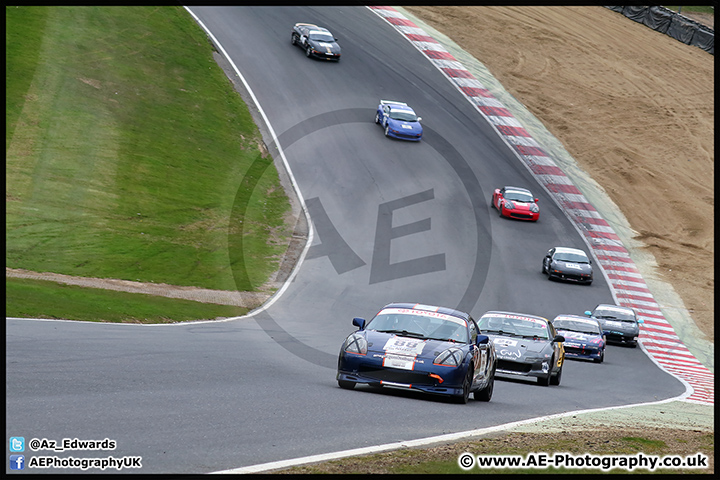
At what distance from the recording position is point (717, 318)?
3388 cm

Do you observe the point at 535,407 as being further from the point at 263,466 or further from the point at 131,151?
the point at 131,151

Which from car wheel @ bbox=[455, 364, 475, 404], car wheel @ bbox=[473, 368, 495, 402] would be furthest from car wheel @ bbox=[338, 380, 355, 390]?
car wheel @ bbox=[473, 368, 495, 402]

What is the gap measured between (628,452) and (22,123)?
3368 cm

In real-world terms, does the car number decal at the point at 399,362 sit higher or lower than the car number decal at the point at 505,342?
higher

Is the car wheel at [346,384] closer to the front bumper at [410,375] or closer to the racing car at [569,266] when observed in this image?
the front bumper at [410,375]

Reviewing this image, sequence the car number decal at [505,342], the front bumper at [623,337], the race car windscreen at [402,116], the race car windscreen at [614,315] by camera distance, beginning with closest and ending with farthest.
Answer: the car number decal at [505,342]
the front bumper at [623,337]
the race car windscreen at [614,315]
the race car windscreen at [402,116]

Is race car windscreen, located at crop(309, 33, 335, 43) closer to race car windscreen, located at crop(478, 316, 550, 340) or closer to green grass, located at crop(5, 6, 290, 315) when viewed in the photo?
green grass, located at crop(5, 6, 290, 315)

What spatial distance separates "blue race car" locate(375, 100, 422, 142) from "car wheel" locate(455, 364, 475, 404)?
3293cm

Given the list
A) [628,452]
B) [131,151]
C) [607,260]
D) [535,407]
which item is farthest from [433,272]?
[628,452]

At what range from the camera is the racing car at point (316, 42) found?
168ft

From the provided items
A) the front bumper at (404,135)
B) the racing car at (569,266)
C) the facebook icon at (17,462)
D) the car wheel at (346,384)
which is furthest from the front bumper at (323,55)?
the facebook icon at (17,462)

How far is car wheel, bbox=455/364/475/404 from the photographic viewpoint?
40.8 feet

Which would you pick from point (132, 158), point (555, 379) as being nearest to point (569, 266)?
point (555, 379)

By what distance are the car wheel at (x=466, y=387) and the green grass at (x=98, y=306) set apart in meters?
9.44
